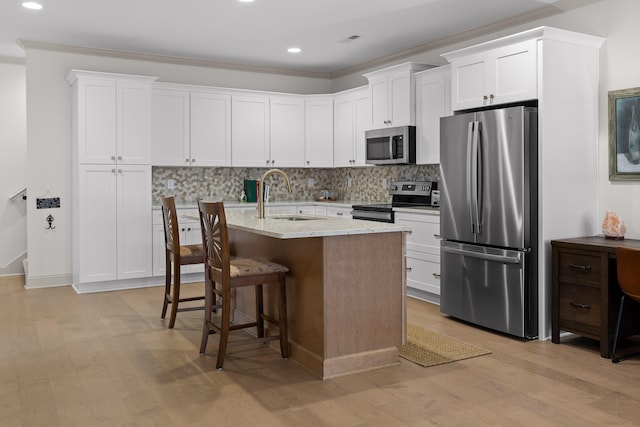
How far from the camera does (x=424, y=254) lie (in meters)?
5.42

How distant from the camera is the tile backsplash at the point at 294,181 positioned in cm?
679

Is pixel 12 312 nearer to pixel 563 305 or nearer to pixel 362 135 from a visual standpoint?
pixel 362 135

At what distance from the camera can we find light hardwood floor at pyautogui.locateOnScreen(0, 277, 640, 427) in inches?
111

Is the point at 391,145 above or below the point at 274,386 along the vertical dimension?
above

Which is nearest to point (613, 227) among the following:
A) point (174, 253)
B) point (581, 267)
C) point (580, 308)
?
point (581, 267)

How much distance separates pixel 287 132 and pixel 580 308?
4.41 meters

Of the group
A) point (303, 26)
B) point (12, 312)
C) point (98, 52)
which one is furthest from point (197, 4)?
point (12, 312)

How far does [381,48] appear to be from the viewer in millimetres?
6449

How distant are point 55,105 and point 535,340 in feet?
17.8

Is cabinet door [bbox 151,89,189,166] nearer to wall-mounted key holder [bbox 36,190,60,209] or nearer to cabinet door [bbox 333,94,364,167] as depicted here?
wall-mounted key holder [bbox 36,190,60,209]

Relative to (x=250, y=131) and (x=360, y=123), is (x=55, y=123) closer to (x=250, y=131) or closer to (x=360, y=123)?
(x=250, y=131)

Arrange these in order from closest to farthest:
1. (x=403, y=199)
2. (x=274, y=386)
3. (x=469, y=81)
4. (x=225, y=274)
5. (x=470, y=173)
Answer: (x=274, y=386)
(x=225, y=274)
(x=470, y=173)
(x=469, y=81)
(x=403, y=199)

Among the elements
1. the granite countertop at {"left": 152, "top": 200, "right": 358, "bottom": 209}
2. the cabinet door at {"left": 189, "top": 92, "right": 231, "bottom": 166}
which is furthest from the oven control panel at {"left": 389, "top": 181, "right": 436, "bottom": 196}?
the cabinet door at {"left": 189, "top": 92, "right": 231, "bottom": 166}

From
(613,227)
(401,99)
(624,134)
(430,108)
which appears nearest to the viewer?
(613,227)
